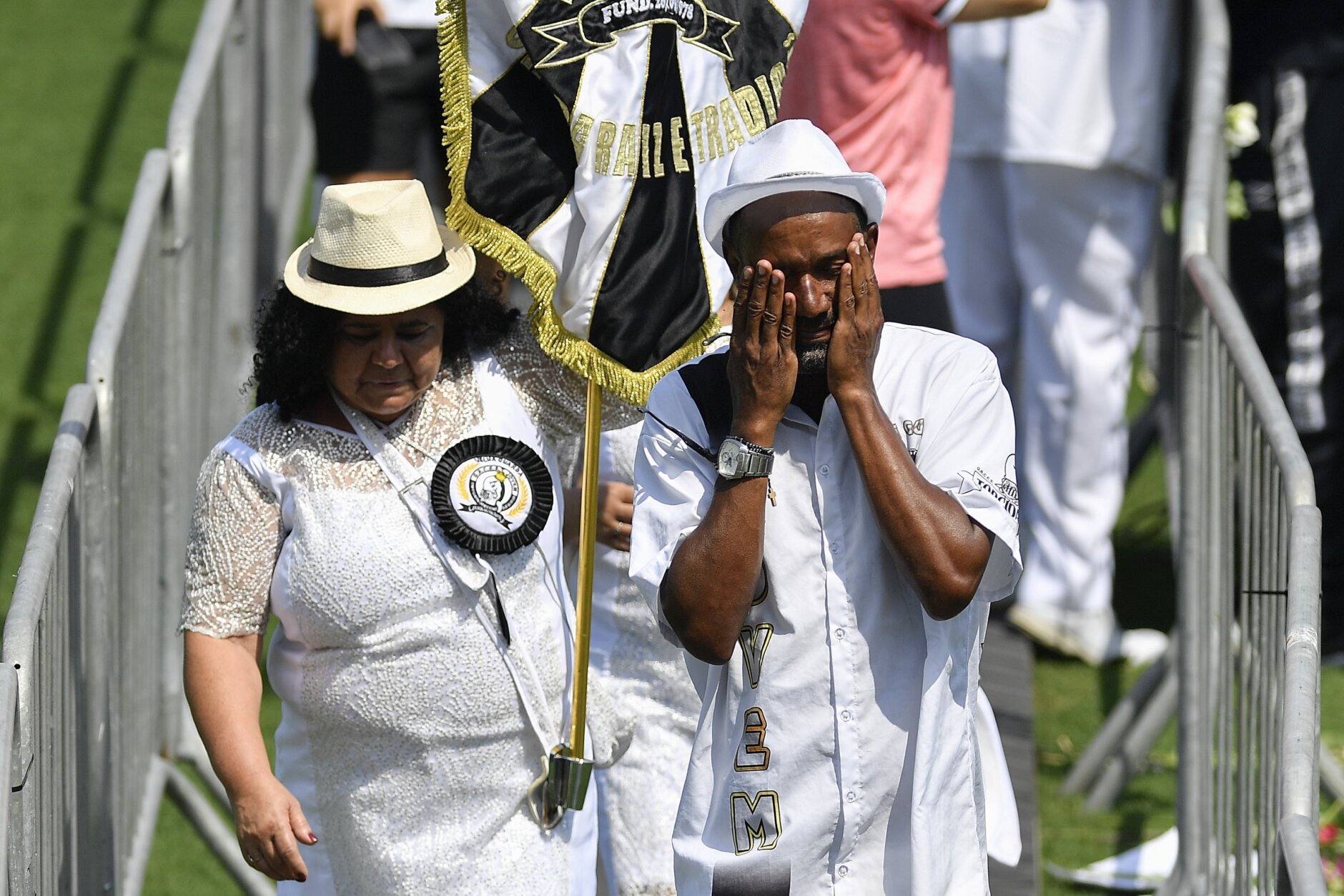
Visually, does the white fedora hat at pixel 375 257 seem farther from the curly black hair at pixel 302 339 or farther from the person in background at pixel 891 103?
the person in background at pixel 891 103

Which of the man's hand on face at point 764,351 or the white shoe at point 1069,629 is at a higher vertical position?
the man's hand on face at point 764,351

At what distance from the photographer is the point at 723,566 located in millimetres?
3150

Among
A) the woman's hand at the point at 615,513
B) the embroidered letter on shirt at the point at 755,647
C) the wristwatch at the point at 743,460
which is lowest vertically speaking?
the woman's hand at the point at 615,513

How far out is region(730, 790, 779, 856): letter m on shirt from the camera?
10.9 ft

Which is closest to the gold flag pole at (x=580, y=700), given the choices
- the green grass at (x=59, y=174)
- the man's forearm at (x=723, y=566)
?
the man's forearm at (x=723, y=566)

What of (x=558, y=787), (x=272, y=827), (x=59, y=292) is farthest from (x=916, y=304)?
(x=59, y=292)

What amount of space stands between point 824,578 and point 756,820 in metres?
0.40

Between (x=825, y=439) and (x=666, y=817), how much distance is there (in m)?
1.37

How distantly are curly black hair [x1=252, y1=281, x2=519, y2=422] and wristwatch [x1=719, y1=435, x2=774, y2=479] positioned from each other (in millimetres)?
975

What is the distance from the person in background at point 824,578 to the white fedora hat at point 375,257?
0.66m

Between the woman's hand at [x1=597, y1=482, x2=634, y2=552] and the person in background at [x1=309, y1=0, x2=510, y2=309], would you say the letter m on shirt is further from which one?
the person in background at [x1=309, y1=0, x2=510, y2=309]

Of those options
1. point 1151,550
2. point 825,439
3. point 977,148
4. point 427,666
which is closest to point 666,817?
point 427,666

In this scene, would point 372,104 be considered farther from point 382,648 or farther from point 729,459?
point 729,459

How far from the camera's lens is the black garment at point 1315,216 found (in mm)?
6426
